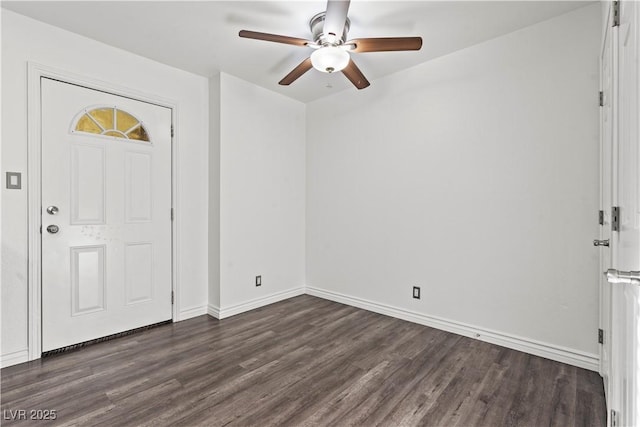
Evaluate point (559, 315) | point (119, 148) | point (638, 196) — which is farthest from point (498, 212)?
point (119, 148)

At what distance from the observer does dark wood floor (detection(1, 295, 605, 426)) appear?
1732 millimetres

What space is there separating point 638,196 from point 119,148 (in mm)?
3347

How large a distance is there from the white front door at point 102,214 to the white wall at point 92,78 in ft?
0.42

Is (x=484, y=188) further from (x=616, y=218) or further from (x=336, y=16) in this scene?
(x=336, y=16)

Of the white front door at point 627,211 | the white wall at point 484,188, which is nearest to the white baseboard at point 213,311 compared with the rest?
the white wall at point 484,188

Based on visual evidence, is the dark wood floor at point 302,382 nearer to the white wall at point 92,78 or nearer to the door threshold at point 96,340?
the door threshold at point 96,340

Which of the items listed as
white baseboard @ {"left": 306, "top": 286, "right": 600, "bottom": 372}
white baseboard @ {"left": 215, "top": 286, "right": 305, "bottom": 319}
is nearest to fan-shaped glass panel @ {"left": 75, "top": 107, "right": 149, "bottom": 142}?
white baseboard @ {"left": 215, "top": 286, "right": 305, "bottom": 319}

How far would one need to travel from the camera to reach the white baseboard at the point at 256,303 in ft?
10.8

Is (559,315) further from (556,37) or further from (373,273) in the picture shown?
(556,37)

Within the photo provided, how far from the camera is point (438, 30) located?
2.51 meters

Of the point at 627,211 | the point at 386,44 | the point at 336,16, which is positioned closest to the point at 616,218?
the point at 627,211

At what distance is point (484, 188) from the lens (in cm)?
269

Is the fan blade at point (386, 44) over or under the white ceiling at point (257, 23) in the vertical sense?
under

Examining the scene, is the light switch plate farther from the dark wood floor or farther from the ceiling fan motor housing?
the ceiling fan motor housing
